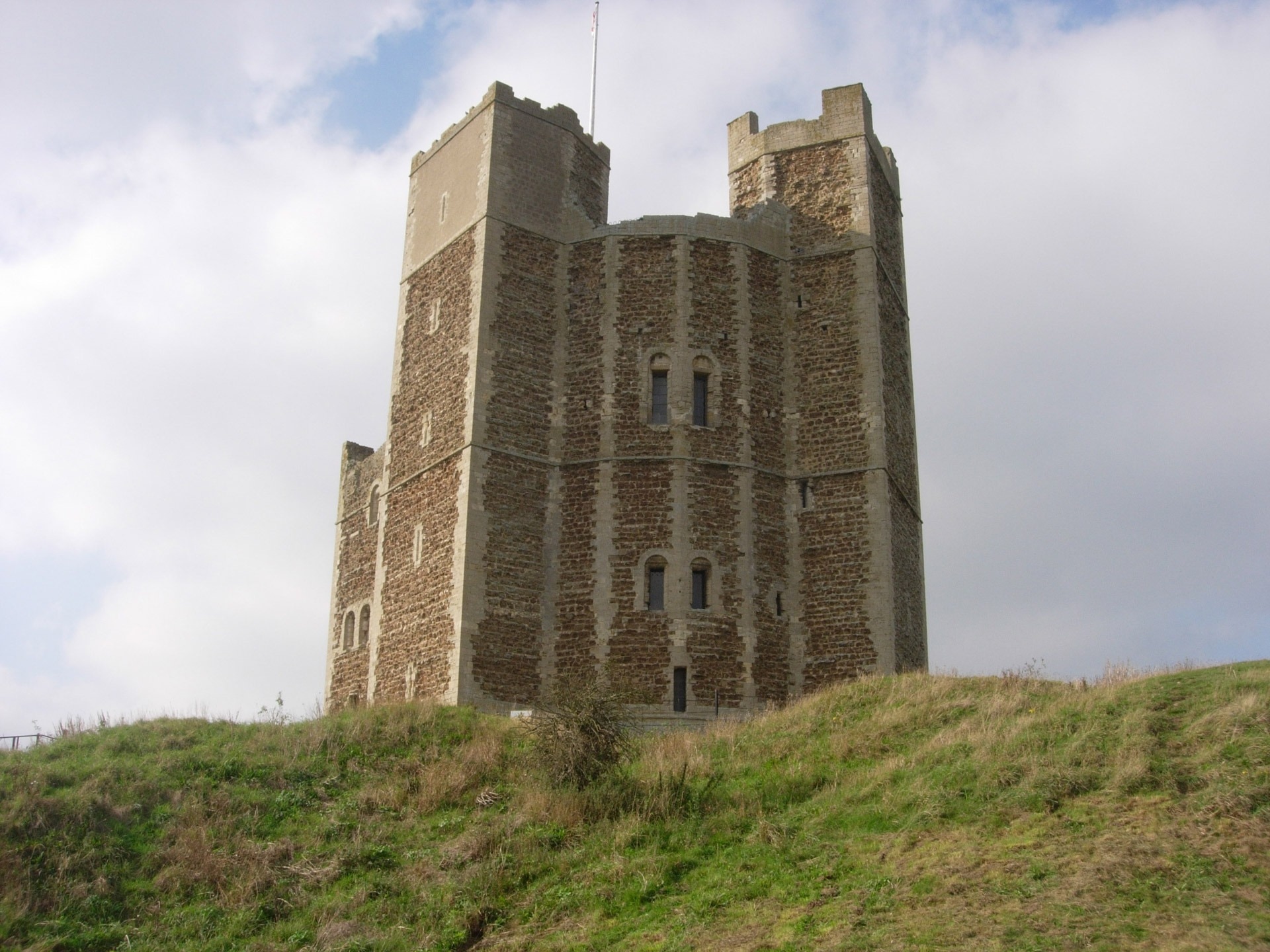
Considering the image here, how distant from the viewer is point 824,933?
1185 centimetres

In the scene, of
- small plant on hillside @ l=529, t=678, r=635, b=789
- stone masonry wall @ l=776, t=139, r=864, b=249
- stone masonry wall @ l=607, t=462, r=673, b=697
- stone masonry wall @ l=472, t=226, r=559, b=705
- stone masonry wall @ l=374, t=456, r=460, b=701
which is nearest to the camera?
small plant on hillside @ l=529, t=678, r=635, b=789

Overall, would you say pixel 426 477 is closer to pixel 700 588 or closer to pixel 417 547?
pixel 417 547

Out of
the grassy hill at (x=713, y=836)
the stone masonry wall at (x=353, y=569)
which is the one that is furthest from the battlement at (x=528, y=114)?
the grassy hill at (x=713, y=836)

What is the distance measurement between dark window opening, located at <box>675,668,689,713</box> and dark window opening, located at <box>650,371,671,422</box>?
4.69m

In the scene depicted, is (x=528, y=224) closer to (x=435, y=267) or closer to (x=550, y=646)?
(x=435, y=267)

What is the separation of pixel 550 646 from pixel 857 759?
8113 millimetres

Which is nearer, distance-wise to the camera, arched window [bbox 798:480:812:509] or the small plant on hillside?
the small plant on hillside

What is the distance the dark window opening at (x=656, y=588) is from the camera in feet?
77.4

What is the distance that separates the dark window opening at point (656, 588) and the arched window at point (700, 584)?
515mm

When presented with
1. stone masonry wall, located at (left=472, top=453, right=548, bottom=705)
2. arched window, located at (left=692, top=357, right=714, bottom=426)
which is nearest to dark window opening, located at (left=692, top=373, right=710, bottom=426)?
arched window, located at (left=692, top=357, right=714, bottom=426)

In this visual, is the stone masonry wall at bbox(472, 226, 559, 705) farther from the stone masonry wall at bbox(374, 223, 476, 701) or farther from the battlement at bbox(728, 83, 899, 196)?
the battlement at bbox(728, 83, 899, 196)

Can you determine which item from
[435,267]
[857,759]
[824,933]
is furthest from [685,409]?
[824,933]

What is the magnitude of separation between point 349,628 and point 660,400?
30.9ft

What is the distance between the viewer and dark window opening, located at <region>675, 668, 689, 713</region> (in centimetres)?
2278
